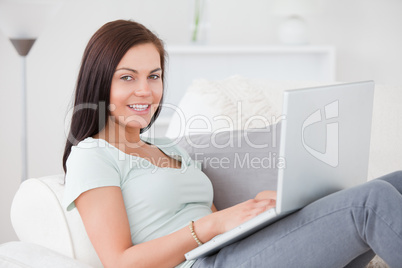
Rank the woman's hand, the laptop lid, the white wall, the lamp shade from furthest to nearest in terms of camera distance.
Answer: the white wall → the lamp shade → the woman's hand → the laptop lid

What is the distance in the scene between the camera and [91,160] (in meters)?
1.28

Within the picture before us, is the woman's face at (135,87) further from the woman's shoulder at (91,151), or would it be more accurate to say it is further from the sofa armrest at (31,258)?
the sofa armrest at (31,258)

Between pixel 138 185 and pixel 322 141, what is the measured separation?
1.66 feet

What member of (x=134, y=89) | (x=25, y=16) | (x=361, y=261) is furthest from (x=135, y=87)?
(x=25, y=16)

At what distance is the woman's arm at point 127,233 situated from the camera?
1.20 metres

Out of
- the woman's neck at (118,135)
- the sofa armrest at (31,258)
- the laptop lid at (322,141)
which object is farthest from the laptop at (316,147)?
Answer: the woman's neck at (118,135)

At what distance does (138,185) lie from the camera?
4.42 ft

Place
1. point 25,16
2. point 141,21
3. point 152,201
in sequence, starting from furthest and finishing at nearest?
point 141,21 → point 25,16 → point 152,201

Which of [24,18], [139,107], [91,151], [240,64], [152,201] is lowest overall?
[152,201]

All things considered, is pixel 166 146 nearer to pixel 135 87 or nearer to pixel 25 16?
pixel 135 87

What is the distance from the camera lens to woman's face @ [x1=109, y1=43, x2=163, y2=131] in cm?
139

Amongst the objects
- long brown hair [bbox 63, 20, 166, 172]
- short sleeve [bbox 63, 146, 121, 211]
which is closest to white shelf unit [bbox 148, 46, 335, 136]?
long brown hair [bbox 63, 20, 166, 172]

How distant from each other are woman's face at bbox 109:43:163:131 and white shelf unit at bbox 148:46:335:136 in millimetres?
1644

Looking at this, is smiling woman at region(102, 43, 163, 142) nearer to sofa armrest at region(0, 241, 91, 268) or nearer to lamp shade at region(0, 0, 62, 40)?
sofa armrest at region(0, 241, 91, 268)
